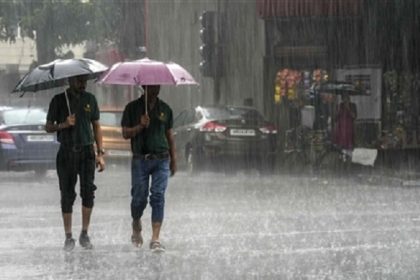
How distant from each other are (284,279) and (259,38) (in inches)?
753

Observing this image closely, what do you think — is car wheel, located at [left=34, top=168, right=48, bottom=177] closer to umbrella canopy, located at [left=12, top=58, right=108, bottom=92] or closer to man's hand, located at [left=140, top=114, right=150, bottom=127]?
umbrella canopy, located at [left=12, top=58, right=108, bottom=92]

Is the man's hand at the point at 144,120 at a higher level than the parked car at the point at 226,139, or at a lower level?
higher

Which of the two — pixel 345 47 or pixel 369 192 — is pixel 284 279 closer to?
pixel 369 192

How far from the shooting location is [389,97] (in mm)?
22812

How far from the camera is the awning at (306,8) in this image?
22.6 meters

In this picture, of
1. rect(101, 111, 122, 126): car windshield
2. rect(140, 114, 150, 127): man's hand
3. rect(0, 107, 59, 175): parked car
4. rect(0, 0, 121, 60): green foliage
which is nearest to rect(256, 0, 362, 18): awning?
rect(101, 111, 122, 126): car windshield

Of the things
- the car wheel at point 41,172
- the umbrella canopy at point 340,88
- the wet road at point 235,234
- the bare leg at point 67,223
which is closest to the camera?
the wet road at point 235,234

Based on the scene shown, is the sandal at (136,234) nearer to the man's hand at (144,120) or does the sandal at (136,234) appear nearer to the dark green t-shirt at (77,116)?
the dark green t-shirt at (77,116)

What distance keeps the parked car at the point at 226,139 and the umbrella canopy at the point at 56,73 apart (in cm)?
1071

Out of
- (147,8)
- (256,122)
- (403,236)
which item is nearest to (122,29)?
(147,8)

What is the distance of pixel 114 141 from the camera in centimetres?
2153

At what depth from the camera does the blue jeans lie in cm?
954

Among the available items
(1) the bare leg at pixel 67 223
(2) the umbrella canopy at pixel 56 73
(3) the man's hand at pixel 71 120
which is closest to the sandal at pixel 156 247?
(1) the bare leg at pixel 67 223

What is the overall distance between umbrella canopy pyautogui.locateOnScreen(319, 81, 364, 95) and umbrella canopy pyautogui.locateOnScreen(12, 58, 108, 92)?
12491 mm
